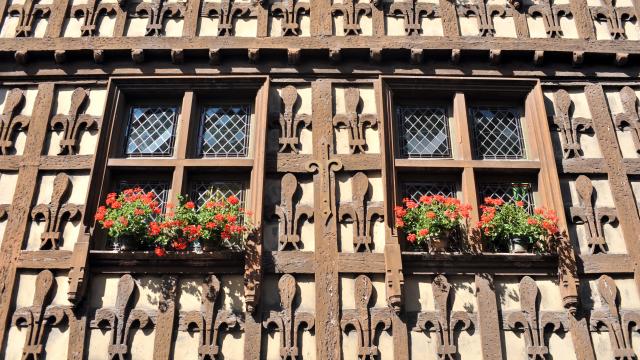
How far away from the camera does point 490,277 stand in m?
6.02

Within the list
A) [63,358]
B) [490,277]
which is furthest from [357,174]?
[63,358]

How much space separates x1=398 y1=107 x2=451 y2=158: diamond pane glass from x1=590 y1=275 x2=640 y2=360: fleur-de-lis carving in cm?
206

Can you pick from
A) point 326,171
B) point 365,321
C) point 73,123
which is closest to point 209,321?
point 365,321

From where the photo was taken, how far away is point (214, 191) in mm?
6668

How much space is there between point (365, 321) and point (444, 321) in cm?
71

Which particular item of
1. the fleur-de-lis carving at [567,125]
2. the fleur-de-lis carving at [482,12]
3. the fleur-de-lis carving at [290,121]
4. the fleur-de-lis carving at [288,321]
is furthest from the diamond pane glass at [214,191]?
the fleur-de-lis carving at [567,125]

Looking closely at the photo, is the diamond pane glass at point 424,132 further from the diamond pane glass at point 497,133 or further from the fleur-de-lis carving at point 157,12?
the fleur-de-lis carving at point 157,12

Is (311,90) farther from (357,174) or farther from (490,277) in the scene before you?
(490,277)

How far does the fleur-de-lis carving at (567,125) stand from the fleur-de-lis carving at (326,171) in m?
2.41

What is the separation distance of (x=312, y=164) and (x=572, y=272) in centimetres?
268

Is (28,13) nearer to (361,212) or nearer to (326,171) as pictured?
(326,171)

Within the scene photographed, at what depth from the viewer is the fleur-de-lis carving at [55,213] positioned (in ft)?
20.2

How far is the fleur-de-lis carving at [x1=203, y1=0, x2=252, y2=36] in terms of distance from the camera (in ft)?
24.2

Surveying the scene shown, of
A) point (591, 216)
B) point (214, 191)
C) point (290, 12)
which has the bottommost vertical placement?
point (591, 216)
